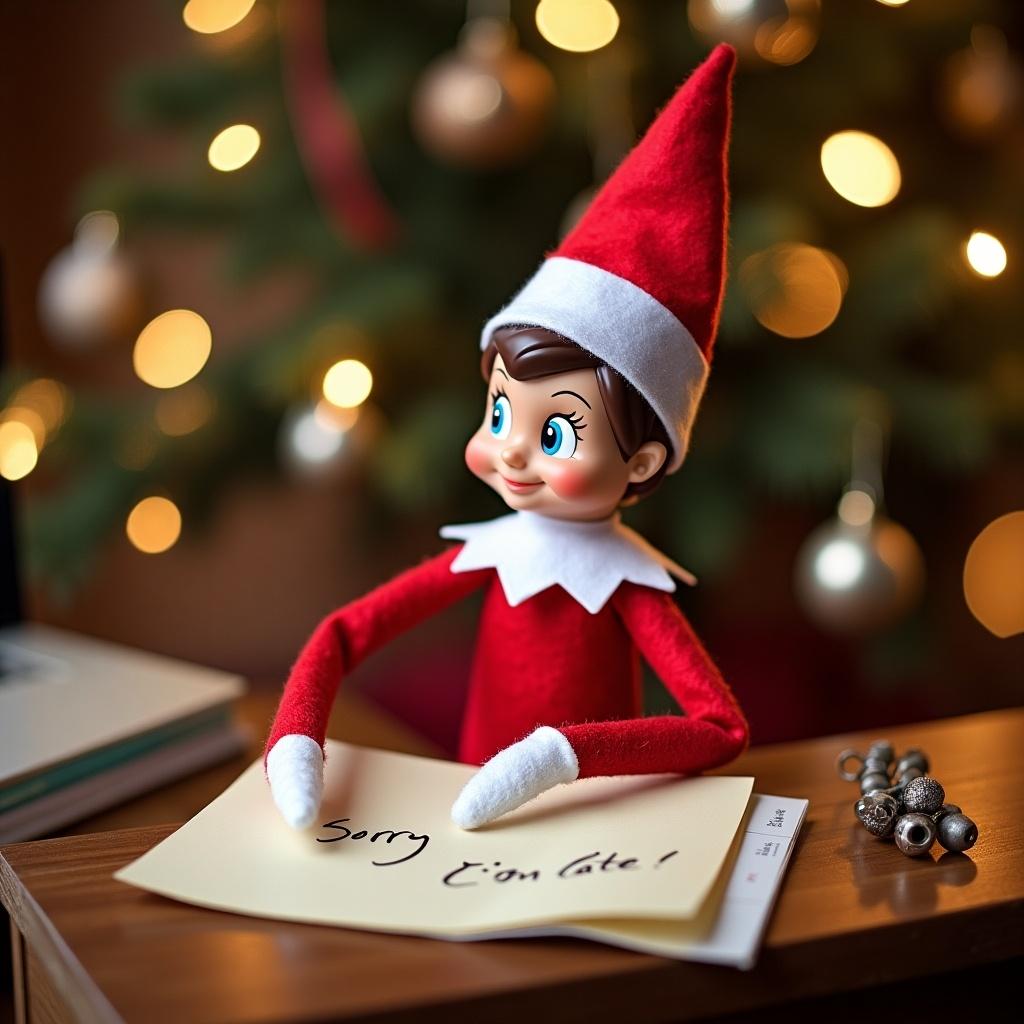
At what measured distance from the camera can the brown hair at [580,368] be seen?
1.58 feet

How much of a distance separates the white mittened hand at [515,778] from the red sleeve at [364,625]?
0.27 feet

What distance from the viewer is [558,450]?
49cm

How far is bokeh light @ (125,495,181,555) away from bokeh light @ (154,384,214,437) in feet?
0.29

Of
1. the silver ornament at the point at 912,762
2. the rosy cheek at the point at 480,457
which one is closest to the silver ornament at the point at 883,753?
the silver ornament at the point at 912,762

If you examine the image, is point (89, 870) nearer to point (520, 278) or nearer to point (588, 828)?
point (588, 828)

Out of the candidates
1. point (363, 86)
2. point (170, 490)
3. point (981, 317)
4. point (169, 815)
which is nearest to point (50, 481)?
point (170, 490)

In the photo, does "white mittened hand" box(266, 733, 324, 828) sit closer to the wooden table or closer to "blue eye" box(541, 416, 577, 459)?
the wooden table

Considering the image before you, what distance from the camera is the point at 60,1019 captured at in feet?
1.29

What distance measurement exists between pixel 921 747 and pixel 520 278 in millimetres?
782

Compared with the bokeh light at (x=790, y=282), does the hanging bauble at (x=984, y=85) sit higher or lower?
higher

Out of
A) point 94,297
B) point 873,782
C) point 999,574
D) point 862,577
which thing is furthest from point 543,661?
point 999,574

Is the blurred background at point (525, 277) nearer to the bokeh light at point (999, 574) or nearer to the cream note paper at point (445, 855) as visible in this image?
the bokeh light at point (999, 574)

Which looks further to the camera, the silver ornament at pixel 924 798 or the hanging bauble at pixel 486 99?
the hanging bauble at pixel 486 99

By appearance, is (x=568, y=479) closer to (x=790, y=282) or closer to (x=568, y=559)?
(x=568, y=559)
